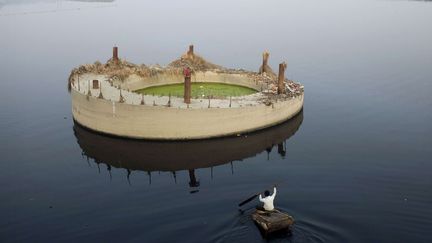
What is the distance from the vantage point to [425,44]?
116562mm

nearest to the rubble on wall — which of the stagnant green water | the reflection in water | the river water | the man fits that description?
the stagnant green water

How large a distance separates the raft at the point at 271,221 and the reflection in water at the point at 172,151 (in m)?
13.2

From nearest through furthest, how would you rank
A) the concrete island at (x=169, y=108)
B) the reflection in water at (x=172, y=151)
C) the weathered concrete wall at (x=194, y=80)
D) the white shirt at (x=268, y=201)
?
1. the white shirt at (x=268, y=201)
2. the reflection in water at (x=172, y=151)
3. the concrete island at (x=169, y=108)
4. the weathered concrete wall at (x=194, y=80)

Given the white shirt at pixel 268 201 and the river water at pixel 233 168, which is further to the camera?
the river water at pixel 233 168

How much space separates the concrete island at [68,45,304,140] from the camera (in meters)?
48.5

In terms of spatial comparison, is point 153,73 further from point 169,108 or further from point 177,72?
point 169,108

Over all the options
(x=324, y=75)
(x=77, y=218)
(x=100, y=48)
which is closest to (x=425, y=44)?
(x=324, y=75)

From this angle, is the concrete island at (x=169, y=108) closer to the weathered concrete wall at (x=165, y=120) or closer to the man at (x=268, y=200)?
the weathered concrete wall at (x=165, y=120)

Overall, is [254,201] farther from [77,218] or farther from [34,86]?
[34,86]

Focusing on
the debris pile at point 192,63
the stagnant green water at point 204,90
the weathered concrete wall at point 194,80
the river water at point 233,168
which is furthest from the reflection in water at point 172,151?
the debris pile at point 192,63

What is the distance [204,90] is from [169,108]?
14.1m

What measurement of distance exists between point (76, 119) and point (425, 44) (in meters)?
93.9

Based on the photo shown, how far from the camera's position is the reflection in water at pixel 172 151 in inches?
1801

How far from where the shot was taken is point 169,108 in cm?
4800
